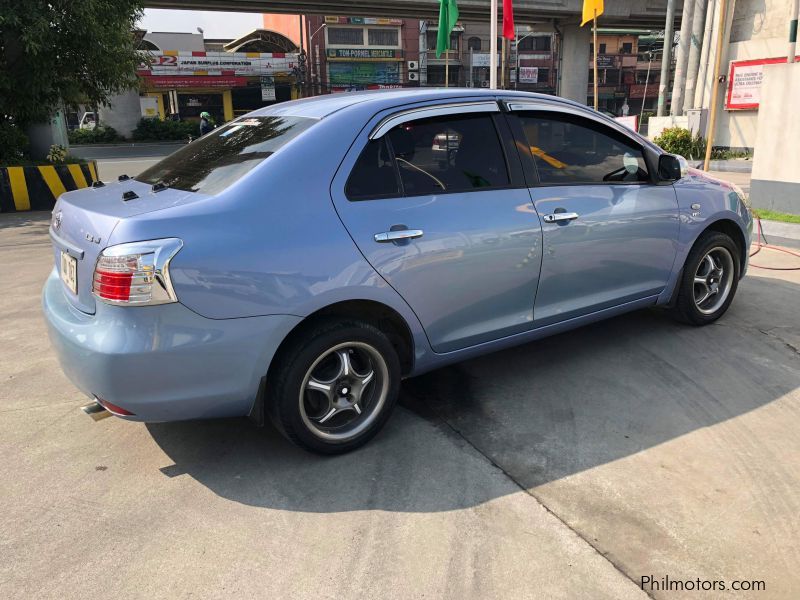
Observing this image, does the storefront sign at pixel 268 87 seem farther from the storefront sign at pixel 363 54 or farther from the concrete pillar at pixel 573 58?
the concrete pillar at pixel 573 58

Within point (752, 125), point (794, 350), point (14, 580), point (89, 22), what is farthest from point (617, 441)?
point (752, 125)

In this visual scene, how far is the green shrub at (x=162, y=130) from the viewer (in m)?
41.2

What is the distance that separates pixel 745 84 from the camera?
1722 cm

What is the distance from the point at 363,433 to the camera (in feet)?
10.8

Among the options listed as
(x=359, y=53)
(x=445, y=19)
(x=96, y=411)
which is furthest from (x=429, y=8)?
(x=96, y=411)

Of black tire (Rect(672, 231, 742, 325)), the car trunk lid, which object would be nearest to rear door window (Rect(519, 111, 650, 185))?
black tire (Rect(672, 231, 742, 325))

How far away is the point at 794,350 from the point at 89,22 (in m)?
11.5

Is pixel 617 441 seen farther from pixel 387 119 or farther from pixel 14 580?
pixel 14 580

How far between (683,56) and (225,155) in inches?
834

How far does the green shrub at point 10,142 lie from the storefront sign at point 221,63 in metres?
36.8

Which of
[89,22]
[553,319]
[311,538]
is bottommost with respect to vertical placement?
[311,538]

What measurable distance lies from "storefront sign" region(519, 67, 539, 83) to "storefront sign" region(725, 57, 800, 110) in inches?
1737

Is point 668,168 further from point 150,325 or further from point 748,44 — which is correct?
point 748,44

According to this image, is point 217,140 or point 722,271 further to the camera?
point 722,271
